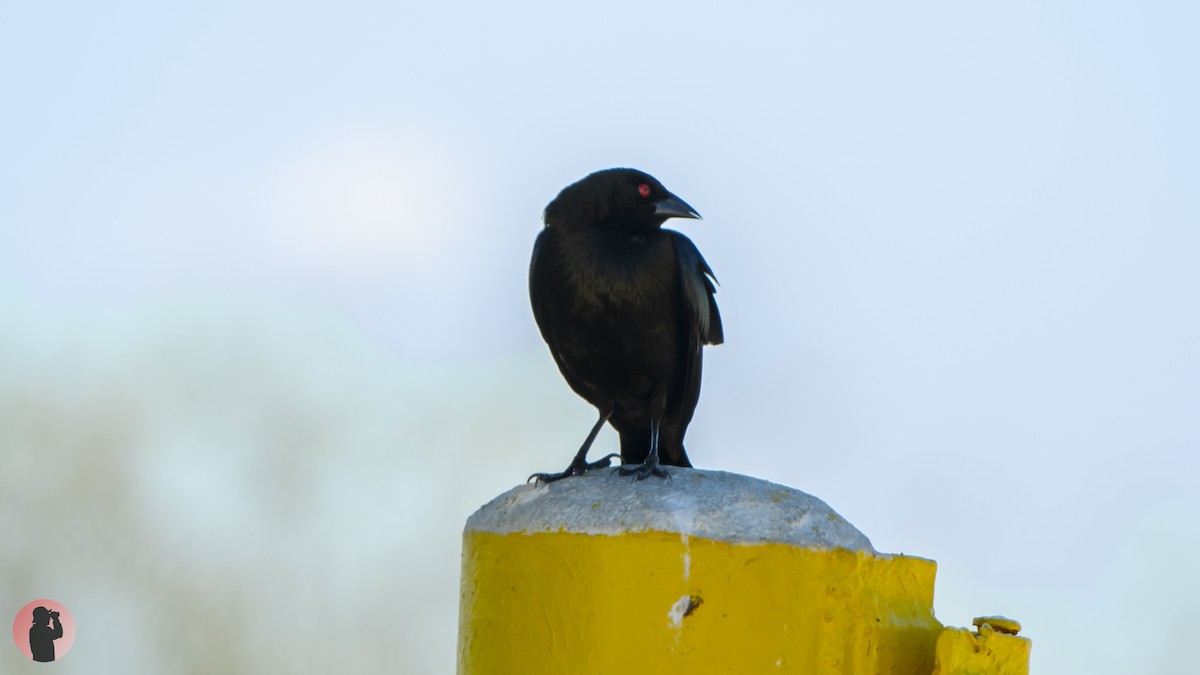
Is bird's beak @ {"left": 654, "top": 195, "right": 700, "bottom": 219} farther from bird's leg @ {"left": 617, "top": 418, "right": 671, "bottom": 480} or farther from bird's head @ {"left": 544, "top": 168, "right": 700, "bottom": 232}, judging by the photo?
bird's leg @ {"left": 617, "top": 418, "right": 671, "bottom": 480}

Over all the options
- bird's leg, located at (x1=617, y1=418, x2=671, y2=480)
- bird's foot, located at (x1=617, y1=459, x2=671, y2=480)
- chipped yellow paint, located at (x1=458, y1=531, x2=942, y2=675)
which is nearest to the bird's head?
bird's leg, located at (x1=617, y1=418, x2=671, y2=480)

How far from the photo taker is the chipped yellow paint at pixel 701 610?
107 inches

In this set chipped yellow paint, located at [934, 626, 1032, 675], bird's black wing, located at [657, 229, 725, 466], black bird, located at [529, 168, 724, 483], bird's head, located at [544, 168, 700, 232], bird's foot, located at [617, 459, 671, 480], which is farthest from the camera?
bird's head, located at [544, 168, 700, 232]

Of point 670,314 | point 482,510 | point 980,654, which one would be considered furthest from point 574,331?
point 980,654

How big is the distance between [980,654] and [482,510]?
47.6 inches

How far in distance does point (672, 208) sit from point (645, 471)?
1.43m

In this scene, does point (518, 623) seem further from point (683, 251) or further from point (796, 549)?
point (683, 251)

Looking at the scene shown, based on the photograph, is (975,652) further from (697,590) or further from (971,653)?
(697,590)

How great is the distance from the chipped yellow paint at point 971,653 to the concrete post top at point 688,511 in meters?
0.28

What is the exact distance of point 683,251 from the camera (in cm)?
436

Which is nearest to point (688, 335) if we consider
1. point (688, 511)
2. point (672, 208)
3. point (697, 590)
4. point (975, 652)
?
point (672, 208)

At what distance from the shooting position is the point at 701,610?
2.73 metres

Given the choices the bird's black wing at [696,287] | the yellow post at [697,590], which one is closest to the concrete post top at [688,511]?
the yellow post at [697,590]

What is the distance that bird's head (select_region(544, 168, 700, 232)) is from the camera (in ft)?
14.4
